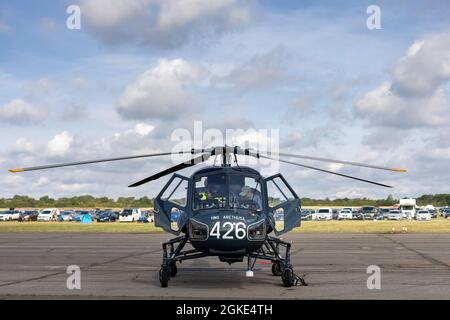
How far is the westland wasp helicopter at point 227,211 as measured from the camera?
13578 millimetres

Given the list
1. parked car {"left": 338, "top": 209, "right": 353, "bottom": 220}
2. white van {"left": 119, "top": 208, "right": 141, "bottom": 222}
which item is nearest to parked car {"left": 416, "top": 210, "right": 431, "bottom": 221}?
parked car {"left": 338, "top": 209, "right": 353, "bottom": 220}

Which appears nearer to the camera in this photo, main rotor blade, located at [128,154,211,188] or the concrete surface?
the concrete surface

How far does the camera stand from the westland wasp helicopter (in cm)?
1358

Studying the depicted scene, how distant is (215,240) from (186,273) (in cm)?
499

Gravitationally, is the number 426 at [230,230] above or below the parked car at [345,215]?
above

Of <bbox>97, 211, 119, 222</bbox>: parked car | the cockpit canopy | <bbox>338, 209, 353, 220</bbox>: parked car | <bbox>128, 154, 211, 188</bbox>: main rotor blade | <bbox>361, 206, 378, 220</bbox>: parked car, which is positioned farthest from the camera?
<bbox>361, 206, 378, 220</bbox>: parked car

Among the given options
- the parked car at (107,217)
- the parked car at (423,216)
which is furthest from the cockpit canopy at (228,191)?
the parked car at (423,216)

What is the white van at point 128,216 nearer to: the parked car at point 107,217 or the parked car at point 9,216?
the parked car at point 107,217

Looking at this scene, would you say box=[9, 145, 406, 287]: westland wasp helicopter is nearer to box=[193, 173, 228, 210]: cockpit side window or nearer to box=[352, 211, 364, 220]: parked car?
box=[193, 173, 228, 210]: cockpit side window

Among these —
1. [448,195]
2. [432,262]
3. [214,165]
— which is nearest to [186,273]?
[214,165]

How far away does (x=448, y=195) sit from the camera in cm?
18000

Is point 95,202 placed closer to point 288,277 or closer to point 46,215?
point 46,215

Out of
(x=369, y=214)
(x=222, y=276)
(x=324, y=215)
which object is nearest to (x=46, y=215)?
(x=324, y=215)
